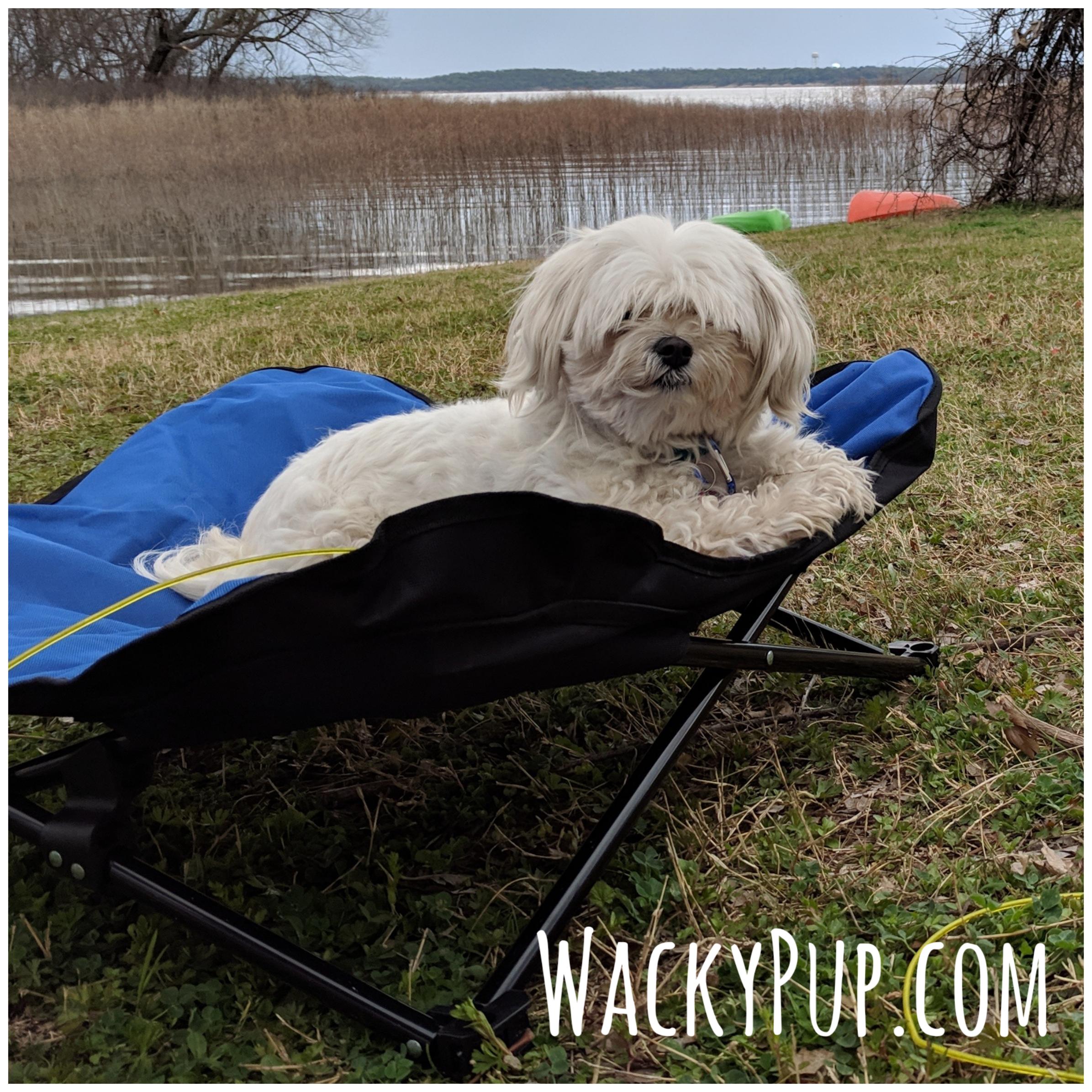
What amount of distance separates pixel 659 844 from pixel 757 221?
11.9m

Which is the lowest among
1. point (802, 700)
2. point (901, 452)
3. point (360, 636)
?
point (802, 700)

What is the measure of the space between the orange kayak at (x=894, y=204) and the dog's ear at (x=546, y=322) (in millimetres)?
12181

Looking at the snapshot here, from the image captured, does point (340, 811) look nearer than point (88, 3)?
Yes

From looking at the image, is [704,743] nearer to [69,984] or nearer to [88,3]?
[69,984]

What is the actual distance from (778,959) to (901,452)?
3.88 feet

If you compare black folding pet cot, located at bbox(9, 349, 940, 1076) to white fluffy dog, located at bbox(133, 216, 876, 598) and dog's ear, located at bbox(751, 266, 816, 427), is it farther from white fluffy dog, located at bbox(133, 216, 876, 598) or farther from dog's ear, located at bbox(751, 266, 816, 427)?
dog's ear, located at bbox(751, 266, 816, 427)

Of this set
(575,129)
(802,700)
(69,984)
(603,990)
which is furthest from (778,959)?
(575,129)

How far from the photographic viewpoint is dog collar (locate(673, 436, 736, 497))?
2.41 metres

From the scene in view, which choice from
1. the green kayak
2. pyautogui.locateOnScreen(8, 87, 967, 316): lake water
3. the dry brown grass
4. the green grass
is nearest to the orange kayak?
pyautogui.locateOnScreen(8, 87, 967, 316): lake water

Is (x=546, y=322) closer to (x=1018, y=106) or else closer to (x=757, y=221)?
(x=757, y=221)

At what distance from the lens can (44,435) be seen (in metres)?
5.47

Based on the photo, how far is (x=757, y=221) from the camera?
13.1m

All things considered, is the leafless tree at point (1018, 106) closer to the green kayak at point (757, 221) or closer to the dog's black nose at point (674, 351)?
the green kayak at point (757, 221)

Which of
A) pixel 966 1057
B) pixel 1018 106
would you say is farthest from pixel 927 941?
pixel 1018 106
